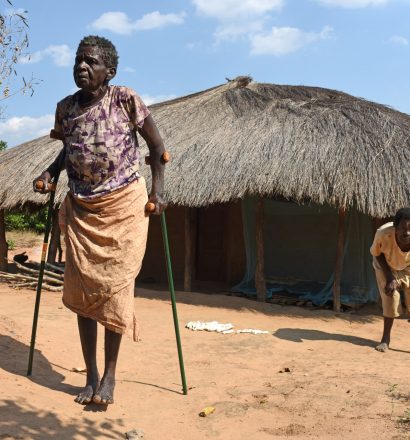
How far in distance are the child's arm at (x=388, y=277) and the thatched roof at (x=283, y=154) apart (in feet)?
6.71

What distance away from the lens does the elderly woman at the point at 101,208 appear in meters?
3.18

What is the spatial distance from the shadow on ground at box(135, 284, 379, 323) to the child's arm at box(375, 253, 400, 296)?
2.04 m

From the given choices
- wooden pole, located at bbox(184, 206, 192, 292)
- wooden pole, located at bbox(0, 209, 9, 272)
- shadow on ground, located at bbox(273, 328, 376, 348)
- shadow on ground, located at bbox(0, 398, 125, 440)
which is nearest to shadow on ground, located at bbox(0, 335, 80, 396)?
shadow on ground, located at bbox(0, 398, 125, 440)

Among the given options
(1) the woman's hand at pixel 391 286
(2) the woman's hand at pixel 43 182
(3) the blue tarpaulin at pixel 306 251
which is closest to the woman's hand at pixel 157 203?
(2) the woman's hand at pixel 43 182

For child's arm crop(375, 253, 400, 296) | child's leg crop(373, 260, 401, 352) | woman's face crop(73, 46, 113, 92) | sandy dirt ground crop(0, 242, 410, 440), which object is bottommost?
sandy dirt ground crop(0, 242, 410, 440)

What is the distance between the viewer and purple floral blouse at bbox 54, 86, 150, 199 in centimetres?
319

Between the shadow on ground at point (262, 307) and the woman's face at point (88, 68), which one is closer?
the woman's face at point (88, 68)

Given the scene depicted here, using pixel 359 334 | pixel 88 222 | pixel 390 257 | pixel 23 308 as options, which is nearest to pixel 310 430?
pixel 88 222

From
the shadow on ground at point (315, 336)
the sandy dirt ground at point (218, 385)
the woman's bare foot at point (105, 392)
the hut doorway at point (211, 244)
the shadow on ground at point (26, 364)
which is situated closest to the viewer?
the sandy dirt ground at point (218, 385)

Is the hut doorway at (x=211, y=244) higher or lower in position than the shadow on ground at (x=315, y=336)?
higher

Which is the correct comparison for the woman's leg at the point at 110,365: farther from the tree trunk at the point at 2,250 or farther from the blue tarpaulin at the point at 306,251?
the tree trunk at the point at 2,250

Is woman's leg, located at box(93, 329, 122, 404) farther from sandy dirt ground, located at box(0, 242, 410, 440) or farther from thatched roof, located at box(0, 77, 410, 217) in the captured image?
thatched roof, located at box(0, 77, 410, 217)

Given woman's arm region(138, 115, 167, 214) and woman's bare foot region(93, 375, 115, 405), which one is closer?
woman's bare foot region(93, 375, 115, 405)

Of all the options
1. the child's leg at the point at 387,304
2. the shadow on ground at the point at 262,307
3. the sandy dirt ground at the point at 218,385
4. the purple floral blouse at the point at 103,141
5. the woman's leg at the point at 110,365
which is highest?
the purple floral blouse at the point at 103,141
